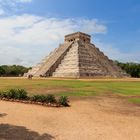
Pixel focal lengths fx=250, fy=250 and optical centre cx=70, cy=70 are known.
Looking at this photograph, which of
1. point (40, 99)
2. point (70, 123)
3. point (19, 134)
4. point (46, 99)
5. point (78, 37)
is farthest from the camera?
point (78, 37)

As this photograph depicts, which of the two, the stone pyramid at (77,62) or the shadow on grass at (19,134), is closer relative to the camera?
the shadow on grass at (19,134)

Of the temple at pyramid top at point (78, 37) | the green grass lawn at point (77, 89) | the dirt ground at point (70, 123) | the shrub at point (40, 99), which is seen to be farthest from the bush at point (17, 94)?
the temple at pyramid top at point (78, 37)

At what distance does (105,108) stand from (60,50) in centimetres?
6142

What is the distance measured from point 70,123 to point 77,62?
5213cm

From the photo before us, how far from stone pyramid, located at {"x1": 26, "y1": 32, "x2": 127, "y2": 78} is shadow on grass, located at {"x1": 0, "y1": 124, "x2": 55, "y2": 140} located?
4807cm

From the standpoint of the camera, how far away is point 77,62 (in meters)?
63.7

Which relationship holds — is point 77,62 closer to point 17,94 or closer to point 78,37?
point 78,37

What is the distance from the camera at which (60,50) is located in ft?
251

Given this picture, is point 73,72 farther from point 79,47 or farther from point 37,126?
point 37,126

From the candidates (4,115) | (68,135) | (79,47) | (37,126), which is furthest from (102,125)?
(79,47)

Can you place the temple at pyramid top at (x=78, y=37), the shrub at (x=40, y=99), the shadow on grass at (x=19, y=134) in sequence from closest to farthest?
the shadow on grass at (x=19, y=134) < the shrub at (x=40, y=99) < the temple at pyramid top at (x=78, y=37)

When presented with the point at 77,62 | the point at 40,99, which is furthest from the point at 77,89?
the point at 77,62

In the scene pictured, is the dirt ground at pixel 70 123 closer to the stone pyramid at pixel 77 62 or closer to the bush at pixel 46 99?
the bush at pixel 46 99

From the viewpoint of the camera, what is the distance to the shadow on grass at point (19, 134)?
949 cm
